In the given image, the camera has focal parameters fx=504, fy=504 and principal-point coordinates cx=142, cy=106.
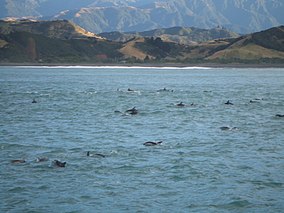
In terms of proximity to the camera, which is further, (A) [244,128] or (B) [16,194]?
(A) [244,128]

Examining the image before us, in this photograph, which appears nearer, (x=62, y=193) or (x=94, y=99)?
(x=62, y=193)

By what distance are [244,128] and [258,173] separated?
1605 centimetres

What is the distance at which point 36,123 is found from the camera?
4272 cm

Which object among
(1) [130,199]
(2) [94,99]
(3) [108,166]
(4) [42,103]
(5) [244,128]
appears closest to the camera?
(1) [130,199]

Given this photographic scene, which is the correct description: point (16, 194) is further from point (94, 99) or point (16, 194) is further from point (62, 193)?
point (94, 99)

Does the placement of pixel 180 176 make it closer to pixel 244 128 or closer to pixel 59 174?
pixel 59 174

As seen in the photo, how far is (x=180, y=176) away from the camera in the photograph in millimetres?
23250

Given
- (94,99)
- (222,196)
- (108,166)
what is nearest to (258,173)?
(222,196)

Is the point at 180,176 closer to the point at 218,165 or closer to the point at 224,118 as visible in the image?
the point at 218,165

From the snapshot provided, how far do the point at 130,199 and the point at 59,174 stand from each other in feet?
16.3

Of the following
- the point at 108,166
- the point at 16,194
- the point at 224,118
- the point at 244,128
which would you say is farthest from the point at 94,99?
the point at 16,194

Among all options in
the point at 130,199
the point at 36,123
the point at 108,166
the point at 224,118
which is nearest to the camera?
the point at 130,199

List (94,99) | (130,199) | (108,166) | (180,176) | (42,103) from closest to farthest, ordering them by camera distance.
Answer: (130,199) → (180,176) → (108,166) → (42,103) → (94,99)

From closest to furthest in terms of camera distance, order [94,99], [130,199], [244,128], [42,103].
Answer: [130,199] → [244,128] → [42,103] → [94,99]
